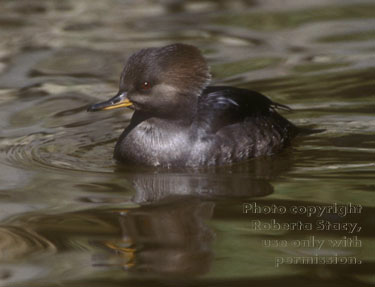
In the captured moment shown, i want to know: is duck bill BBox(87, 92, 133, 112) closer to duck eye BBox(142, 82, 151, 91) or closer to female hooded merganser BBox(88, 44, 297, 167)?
female hooded merganser BBox(88, 44, 297, 167)

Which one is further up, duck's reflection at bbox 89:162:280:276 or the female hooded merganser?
the female hooded merganser

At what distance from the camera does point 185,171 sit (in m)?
7.67

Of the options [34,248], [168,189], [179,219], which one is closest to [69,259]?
[34,248]

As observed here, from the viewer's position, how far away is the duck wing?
26.1ft

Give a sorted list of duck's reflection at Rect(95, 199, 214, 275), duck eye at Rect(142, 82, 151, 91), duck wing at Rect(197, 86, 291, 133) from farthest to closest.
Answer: duck wing at Rect(197, 86, 291, 133) < duck eye at Rect(142, 82, 151, 91) < duck's reflection at Rect(95, 199, 214, 275)

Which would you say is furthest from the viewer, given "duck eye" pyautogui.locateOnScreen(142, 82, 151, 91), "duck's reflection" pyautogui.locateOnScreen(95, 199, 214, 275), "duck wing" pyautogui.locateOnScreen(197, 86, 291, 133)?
"duck wing" pyautogui.locateOnScreen(197, 86, 291, 133)

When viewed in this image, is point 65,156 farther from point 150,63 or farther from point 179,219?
point 179,219

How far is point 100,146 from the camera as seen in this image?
8.50m

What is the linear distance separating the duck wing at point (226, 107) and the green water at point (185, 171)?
421 millimetres

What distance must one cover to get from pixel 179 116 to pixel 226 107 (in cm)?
45

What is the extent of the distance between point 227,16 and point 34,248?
7.88m

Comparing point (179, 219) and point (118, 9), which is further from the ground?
point (118, 9)

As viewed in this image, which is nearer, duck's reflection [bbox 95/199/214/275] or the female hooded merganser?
duck's reflection [bbox 95/199/214/275]

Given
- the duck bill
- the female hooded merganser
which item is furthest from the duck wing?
the duck bill
